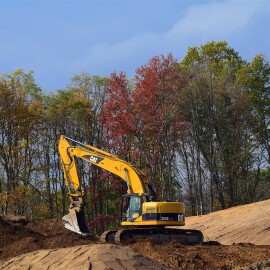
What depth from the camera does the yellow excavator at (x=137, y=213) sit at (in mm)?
17672

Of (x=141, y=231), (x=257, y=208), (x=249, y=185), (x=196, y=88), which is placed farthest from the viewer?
(x=249, y=185)

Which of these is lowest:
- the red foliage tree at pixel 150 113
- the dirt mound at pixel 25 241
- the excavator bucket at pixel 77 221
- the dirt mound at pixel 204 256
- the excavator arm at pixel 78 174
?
the dirt mound at pixel 204 256

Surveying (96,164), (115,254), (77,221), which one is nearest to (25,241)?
(77,221)

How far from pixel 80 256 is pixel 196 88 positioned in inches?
993

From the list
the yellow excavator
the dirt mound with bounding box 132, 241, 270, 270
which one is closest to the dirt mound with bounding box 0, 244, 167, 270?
the dirt mound with bounding box 132, 241, 270, 270

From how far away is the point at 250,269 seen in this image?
492 inches

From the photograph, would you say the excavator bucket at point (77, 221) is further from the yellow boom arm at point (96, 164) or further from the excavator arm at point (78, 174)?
the yellow boom arm at point (96, 164)

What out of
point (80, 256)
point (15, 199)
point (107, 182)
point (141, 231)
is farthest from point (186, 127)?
point (80, 256)

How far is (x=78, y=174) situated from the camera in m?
20.2

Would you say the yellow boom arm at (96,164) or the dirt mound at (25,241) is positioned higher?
the yellow boom arm at (96,164)

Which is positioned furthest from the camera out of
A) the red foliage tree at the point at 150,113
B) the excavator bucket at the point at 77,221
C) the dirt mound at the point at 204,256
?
the red foliage tree at the point at 150,113

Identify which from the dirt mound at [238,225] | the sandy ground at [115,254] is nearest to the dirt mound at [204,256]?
the sandy ground at [115,254]

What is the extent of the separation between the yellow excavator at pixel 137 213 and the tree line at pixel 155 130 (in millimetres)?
13893

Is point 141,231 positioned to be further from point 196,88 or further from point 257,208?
point 196,88
